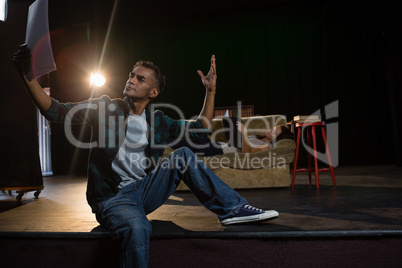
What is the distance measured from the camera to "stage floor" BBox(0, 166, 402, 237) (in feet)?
5.25

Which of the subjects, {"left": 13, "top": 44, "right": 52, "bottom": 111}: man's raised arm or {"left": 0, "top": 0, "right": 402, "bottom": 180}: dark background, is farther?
{"left": 0, "top": 0, "right": 402, "bottom": 180}: dark background

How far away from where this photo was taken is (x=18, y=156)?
327cm

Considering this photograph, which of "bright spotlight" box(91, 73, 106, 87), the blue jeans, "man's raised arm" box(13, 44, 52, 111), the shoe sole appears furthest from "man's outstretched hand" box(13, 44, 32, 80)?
"bright spotlight" box(91, 73, 106, 87)

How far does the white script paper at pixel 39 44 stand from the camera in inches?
53.3

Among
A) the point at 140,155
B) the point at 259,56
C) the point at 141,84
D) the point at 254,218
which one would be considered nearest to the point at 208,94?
the point at 141,84

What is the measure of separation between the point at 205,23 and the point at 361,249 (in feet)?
19.8

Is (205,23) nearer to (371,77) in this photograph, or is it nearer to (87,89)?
(87,89)

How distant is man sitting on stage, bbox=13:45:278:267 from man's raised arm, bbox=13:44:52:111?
0.05ft

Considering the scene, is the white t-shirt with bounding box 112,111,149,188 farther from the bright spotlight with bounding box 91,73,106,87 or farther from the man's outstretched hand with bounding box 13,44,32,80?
the bright spotlight with bounding box 91,73,106,87

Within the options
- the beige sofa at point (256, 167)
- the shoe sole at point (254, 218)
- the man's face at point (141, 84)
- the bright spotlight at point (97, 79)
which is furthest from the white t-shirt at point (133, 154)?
the bright spotlight at point (97, 79)

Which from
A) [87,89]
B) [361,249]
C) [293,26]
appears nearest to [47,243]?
[361,249]

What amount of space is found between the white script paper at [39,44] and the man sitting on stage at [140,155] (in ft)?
0.55

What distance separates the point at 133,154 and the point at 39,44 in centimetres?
69

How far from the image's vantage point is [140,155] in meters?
1.70
